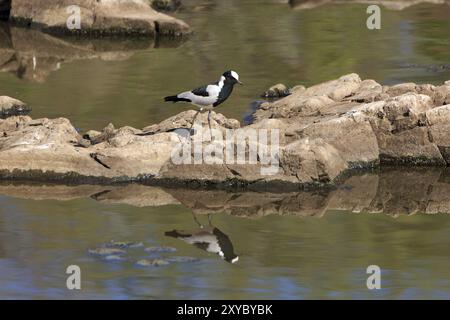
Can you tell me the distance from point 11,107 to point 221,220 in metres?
7.81

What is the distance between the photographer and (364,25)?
3431cm

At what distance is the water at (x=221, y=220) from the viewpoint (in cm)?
1536

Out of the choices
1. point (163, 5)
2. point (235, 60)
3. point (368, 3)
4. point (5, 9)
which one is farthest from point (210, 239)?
point (163, 5)

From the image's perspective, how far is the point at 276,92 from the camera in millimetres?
25844

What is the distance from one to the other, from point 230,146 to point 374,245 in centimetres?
328

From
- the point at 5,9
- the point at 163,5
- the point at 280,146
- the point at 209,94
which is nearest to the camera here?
the point at 280,146

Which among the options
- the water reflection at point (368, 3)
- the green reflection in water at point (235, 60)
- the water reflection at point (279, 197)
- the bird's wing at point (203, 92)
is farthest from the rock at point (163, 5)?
the water reflection at point (279, 197)

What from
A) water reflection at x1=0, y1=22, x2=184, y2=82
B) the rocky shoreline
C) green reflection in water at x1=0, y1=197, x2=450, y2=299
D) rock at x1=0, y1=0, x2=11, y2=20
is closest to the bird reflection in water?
green reflection in water at x1=0, y1=197, x2=450, y2=299

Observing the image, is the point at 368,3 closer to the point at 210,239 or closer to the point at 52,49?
the point at 52,49

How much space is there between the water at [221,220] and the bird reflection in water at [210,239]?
118 mm

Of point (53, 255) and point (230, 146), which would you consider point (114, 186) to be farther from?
point (53, 255)

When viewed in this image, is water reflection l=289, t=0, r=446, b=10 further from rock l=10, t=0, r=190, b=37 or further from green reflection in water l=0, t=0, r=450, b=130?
rock l=10, t=0, r=190, b=37

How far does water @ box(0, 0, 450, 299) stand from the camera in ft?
50.4

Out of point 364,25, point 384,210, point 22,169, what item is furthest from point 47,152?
point 364,25
